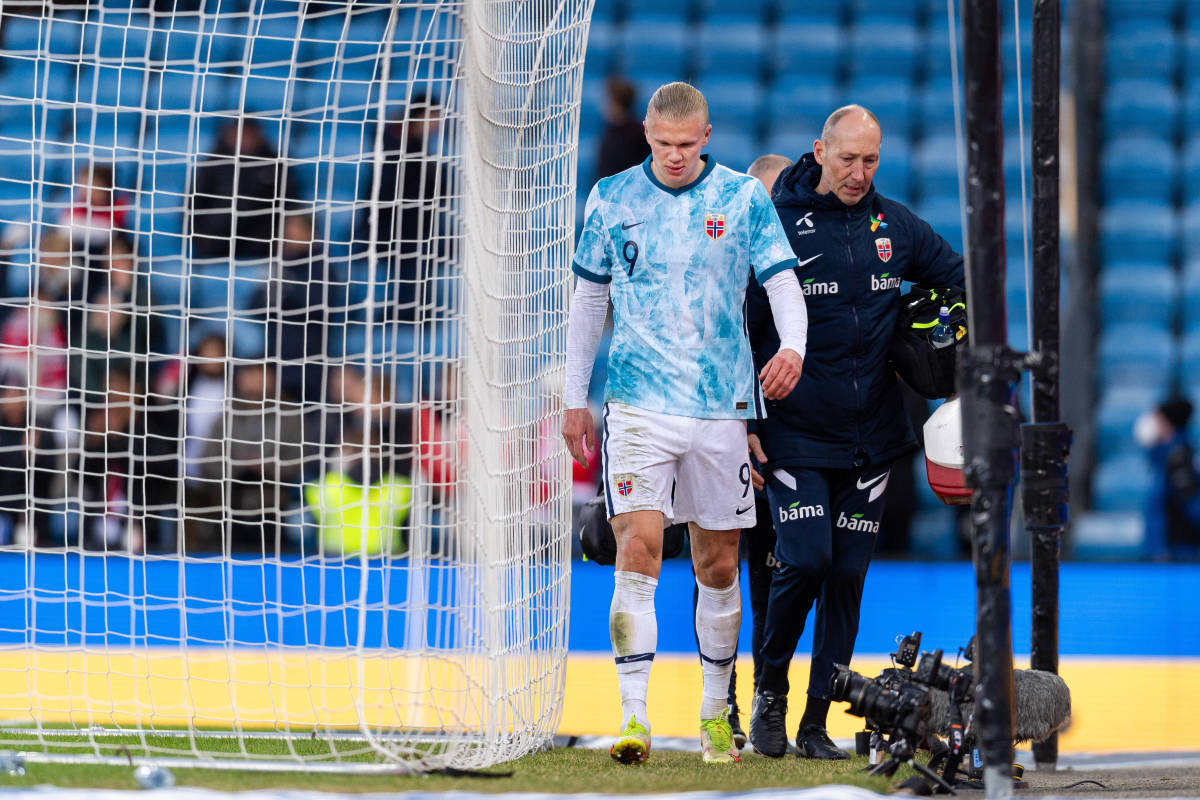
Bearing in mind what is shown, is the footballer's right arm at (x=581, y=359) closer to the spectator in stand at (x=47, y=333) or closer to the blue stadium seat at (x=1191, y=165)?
the spectator in stand at (x=47, y=333)

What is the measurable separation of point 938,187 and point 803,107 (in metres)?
1.20

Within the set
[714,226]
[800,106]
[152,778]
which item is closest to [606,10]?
[800,106]

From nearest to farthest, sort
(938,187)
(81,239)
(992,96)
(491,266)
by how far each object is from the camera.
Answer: (992,96) < (491,266) < (81,239) < (938,187)

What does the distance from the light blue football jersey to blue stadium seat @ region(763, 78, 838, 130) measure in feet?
23.4

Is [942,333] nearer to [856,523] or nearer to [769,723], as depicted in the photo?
[856,523]

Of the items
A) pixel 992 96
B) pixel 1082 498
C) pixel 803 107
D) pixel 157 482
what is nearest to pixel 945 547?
pixel 1082 498

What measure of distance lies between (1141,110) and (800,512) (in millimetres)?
7882

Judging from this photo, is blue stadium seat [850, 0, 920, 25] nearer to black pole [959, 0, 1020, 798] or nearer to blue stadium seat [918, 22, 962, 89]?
blue stadium seat [918, 22, 962, 89]

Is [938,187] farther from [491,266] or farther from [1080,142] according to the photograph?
[491,266]

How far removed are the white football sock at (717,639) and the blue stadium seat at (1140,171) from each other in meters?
7.67

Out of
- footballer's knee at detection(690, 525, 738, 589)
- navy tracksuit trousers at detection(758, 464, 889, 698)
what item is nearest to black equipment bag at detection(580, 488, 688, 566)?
footballer's knee at detection(690, 525, 738, 589)

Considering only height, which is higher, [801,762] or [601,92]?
[601,92]

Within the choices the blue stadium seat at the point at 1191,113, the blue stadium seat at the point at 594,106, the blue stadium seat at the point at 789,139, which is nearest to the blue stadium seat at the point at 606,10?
the blue stadium seat at the point at 594,106

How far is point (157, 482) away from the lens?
308 inches
